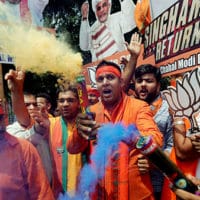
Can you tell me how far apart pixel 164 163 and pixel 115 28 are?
236 cm

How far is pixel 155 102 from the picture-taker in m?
3.30

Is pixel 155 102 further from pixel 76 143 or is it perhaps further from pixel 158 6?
pixel 158 6

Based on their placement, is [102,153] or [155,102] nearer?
[102,153]

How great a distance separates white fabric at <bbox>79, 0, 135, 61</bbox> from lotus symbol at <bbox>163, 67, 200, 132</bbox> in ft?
3.73

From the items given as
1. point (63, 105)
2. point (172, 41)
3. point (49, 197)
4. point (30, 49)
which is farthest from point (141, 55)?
point (49, 197)

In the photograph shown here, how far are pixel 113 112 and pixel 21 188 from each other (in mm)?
821

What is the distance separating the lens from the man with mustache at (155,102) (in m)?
2.97

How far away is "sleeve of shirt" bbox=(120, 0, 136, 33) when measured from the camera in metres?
4.03

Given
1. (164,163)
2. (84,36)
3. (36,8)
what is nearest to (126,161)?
(164,163)

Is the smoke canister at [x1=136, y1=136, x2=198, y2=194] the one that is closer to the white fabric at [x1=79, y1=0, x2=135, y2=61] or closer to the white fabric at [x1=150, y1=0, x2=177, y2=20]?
the white fabric at [x1=150, y1=0, x2=177, y2=20]

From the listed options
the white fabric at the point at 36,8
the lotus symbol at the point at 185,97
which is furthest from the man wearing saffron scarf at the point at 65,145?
the white fabric at the point at 36,8

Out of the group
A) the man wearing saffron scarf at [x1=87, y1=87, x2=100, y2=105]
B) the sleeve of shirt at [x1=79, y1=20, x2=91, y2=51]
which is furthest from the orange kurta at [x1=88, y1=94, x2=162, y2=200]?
the sleeve of shirt at [x1=79, y1=20, x2=91, y2=51]

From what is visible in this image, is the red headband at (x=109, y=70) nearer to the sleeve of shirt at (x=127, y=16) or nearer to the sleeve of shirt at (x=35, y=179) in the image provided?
the sleeve of shirt at (x=35, y=179)

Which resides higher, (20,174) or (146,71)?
(146,71)
